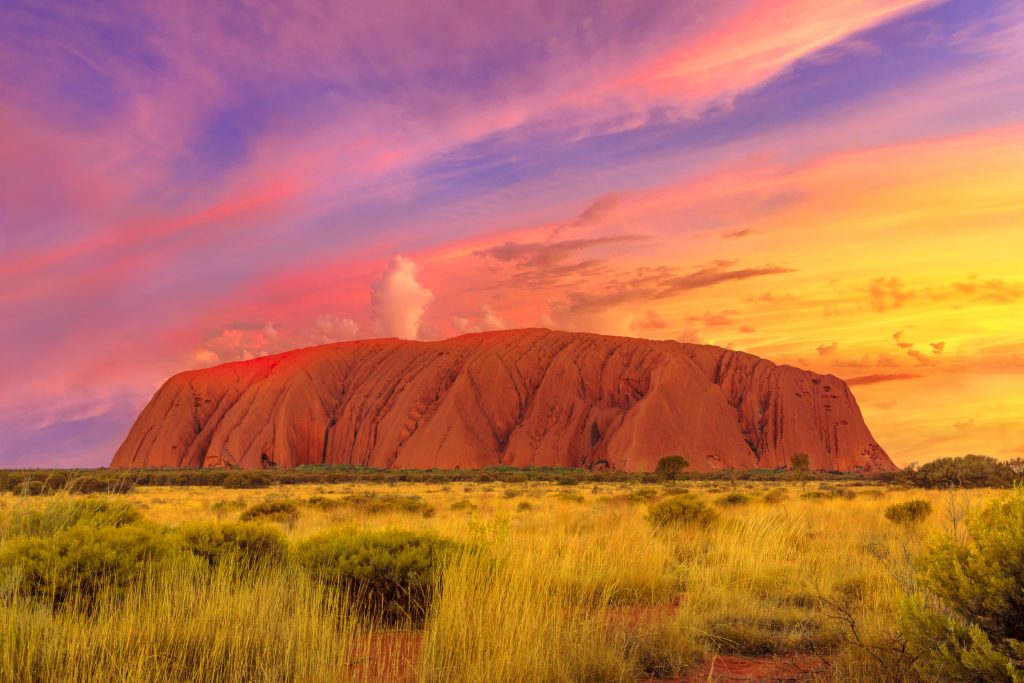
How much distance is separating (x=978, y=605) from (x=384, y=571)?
539 cm

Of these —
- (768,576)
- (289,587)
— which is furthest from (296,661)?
(768,576)

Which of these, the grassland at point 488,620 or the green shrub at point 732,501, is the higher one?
the grassland at point 488,620

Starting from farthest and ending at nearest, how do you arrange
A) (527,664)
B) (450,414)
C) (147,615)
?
(450,414), (147,615), (527,664)

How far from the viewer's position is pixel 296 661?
461 cm

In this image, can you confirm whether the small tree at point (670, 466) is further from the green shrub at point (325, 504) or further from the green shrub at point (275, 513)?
the green shrub at point (275, 513)

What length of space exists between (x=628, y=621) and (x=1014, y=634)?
10.8ft

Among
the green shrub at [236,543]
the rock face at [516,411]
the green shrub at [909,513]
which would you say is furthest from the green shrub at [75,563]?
the rock face at [516,411]

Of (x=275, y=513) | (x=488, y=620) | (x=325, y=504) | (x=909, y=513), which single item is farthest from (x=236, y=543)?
(x=325, y=504)

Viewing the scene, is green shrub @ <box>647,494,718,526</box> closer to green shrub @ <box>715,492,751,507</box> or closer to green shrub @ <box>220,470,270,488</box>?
green shrub @ <box>715,492,751,507</box>

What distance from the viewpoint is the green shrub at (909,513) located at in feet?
48.7

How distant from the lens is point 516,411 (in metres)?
87.5

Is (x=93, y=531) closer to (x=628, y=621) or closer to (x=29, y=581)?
(x=29, y=581)

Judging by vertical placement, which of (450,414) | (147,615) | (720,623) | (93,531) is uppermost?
(450,414)

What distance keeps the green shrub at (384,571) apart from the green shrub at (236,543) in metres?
0.84
